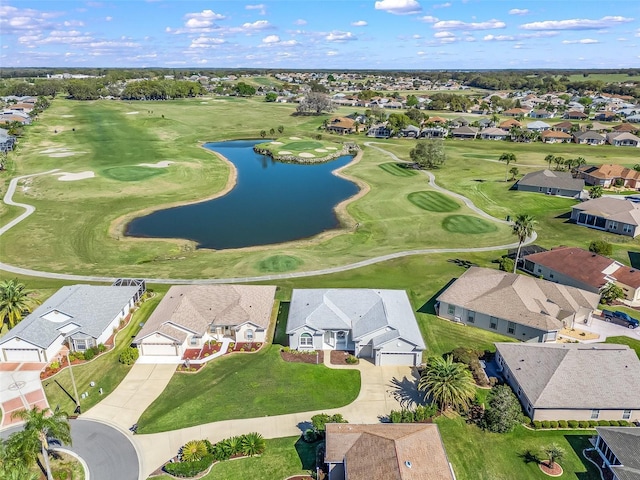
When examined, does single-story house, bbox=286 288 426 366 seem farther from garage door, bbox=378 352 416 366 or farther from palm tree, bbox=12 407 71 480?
palm tree, bbox=12 407 71 480

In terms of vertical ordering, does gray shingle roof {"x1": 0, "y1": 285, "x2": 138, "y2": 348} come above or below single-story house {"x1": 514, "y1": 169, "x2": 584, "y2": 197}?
below

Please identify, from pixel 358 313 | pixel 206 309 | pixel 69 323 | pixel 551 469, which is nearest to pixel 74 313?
pixel 69 323

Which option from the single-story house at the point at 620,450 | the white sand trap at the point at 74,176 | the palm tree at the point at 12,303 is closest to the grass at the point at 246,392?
the single-story house at the point at 620,450

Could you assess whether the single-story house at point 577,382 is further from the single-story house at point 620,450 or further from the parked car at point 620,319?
the parked car at point 620,319

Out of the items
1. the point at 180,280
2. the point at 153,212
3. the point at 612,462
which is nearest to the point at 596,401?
the point at 612,462

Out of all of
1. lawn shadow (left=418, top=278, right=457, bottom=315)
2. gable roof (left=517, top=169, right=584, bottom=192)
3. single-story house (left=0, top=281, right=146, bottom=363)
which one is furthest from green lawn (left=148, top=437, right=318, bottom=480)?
gable roof (left=517, top=169, right=584, bottom=192)

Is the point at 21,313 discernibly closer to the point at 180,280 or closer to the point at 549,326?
the point at 180,280

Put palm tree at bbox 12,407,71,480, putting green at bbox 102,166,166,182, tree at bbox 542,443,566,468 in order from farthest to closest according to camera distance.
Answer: putting green at bbox 102,166,166,182 → tree at bbox 542,443,566,468 → palm tree at bbox 12,407,71,480
